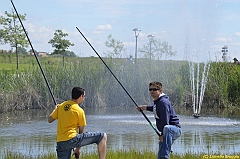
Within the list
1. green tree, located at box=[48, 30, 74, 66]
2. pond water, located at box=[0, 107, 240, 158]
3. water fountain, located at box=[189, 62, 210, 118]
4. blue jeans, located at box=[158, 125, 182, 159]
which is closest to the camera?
blue jeans, located at box=[158, 125, 182, 159]

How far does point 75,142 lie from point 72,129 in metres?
0.19

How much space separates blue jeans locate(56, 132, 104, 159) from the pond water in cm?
376

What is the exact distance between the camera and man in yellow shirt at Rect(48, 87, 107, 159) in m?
7.30

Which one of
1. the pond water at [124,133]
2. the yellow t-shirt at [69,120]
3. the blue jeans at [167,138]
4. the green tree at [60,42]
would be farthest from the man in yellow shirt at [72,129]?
the green tree at [60,42]

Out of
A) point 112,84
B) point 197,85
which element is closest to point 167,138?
point 197,85

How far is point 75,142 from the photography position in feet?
24.2

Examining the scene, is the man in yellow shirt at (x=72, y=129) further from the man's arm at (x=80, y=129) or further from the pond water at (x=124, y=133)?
the pond water at (x=124, y=133)

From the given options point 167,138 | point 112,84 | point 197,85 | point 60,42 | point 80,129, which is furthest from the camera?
point 60,42

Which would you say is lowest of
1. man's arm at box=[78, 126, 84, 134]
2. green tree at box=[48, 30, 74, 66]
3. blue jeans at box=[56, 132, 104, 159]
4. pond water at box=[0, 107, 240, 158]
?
pond water at box=[0, 107, 240, 158]

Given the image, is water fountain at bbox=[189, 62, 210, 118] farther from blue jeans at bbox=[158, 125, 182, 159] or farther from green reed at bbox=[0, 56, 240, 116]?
blue jeans at bbox=[158, 125, 182, 159]

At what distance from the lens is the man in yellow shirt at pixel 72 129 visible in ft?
24.0

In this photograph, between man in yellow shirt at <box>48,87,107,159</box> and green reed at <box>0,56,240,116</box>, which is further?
green reed at <box>0,56,240,116</box>

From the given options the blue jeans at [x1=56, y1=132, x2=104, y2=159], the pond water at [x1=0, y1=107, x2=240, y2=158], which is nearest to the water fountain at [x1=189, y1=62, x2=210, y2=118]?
the pond water at [x1=0, y1=107, x2=240, y2=158]

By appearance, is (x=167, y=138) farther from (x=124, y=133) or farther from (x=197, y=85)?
(x=197, y=85)
